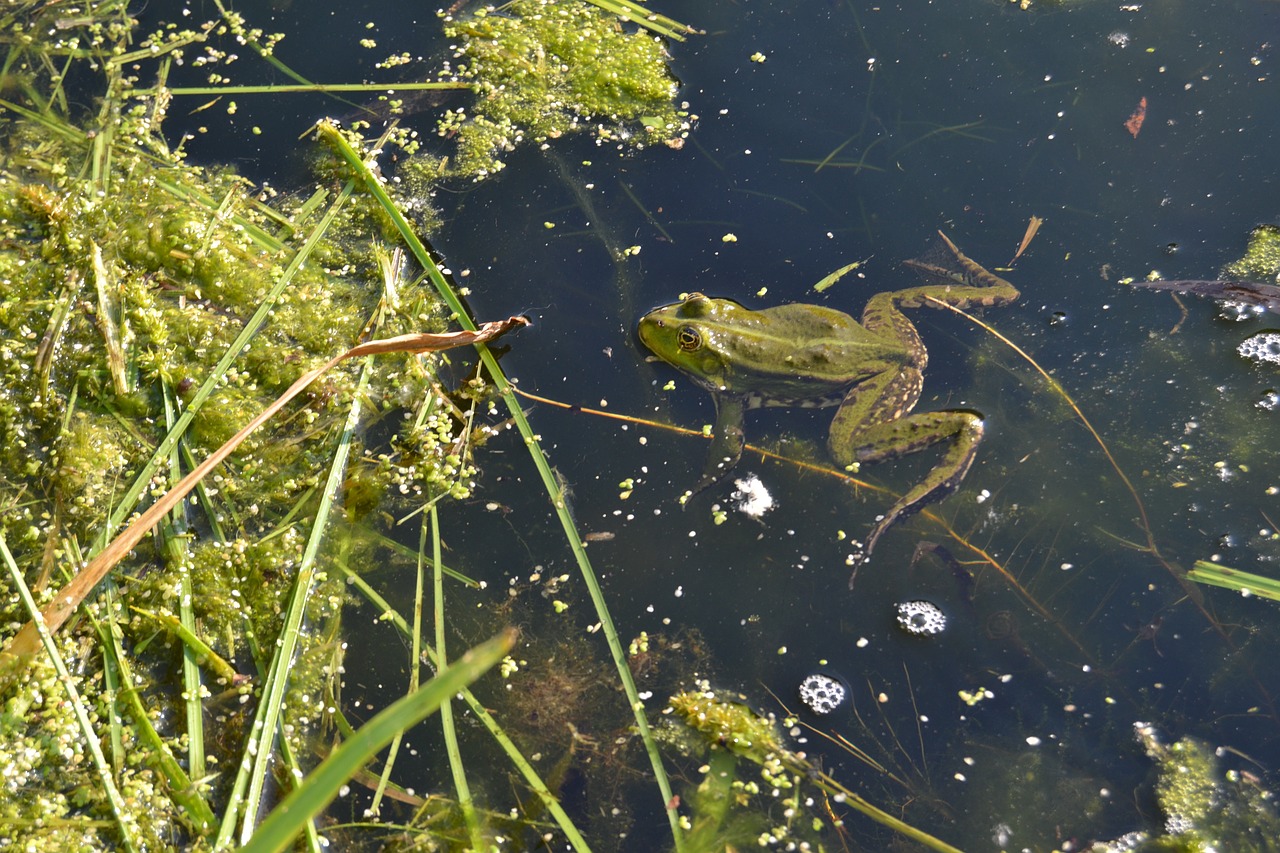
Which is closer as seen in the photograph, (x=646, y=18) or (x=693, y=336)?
(x=693, y=336)

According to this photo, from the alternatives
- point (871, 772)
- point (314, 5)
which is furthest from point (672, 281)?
point (314, 5)

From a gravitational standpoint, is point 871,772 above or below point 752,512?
below

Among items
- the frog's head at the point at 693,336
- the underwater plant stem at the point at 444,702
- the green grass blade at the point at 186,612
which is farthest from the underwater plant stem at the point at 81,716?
the frog's head at the point at 693,336

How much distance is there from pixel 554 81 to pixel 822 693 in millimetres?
3187

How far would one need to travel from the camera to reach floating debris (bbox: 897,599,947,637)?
114 inches

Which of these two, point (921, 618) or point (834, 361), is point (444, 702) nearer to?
point (921, 618)

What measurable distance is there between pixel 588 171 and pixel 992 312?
193cm

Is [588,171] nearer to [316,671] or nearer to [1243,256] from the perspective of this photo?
[316,671]

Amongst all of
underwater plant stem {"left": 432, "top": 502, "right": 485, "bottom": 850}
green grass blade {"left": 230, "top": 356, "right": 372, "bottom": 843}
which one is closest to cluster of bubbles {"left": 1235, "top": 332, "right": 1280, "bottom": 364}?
underwater plant stem {"left": 432, "top": 502, "right": 485, "bottom": 850}

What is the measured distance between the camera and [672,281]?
12.2 ft

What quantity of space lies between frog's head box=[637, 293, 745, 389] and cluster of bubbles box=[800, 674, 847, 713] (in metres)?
1.26

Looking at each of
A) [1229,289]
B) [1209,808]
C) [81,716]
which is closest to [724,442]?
[1209,808]

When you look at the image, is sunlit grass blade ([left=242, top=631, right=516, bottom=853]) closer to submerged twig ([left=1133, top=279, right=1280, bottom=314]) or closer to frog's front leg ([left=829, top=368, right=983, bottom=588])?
frog's front leg ([left=829, top=368, right=983, bottom=588])

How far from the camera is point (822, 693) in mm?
2805
